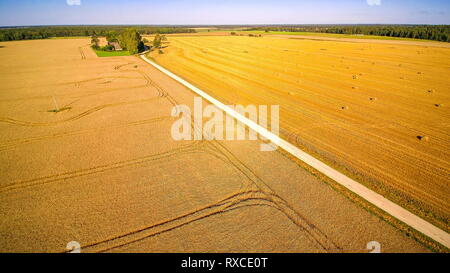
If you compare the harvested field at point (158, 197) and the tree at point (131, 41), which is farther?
the tree at point (131, 41)

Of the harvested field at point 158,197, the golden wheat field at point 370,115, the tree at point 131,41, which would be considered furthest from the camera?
the tree at point 131,41

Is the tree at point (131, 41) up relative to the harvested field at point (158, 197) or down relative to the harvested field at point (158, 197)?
up

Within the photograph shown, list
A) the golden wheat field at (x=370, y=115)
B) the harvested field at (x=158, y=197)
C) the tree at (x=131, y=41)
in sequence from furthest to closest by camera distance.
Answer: the tree at (x=131, y=41) < the golden wheat field at (x=370, y=115) < the harvested field at (x=158, y=197)

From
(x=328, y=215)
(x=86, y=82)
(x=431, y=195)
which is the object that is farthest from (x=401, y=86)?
(x=86, y=82)

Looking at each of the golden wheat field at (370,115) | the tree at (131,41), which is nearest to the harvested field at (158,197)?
the golden wheat field at (370,115)

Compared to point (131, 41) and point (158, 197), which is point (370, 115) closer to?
point (158, 197)

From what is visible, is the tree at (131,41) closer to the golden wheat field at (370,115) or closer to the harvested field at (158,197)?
the golden wheat field at (370,115)
